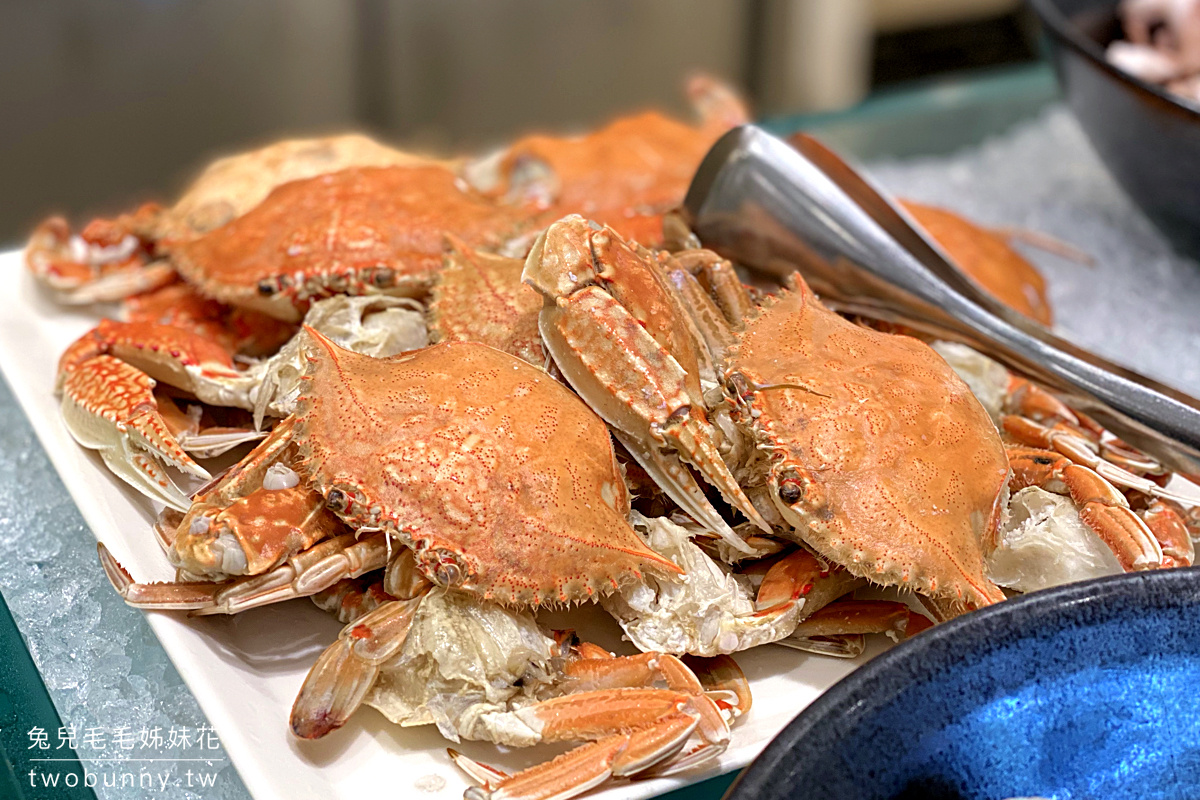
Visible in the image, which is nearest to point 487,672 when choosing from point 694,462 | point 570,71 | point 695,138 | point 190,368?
point 694,462

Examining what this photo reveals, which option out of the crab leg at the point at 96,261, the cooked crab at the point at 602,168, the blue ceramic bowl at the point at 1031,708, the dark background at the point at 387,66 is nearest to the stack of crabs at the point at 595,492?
the blue ceramic bowl at the point at 1031,708

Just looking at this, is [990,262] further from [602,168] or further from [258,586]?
[258,586]

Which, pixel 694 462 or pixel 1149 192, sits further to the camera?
pixel 1149 192

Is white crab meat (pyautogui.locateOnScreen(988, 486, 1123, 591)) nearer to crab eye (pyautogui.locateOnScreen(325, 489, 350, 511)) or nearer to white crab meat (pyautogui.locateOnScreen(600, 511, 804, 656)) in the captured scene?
white crab meat (pyautogui.locateOnScreen(600, 511, 804, 656))

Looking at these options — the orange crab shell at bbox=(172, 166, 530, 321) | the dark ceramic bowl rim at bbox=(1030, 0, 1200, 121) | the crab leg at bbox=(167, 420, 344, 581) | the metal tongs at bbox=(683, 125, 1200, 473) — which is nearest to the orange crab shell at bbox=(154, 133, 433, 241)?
the orange crab shell at bbox=(172, 166, 530, 321)

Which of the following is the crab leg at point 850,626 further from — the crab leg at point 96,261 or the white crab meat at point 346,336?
the crab leg at point 96,261

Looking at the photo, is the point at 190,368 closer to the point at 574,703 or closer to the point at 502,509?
the point at 502,509
